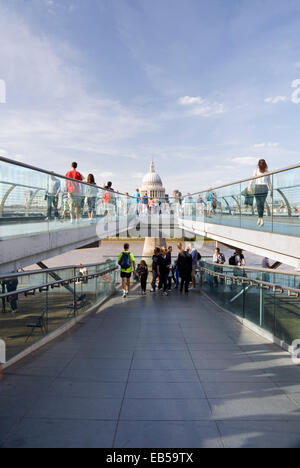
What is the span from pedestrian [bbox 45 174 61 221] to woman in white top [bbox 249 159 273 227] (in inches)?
175

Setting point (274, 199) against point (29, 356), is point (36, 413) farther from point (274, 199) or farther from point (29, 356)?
point (274, 199)

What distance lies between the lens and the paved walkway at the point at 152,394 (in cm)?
293

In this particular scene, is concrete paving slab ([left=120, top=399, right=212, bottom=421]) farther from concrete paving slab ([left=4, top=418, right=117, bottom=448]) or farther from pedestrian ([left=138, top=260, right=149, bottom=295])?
pedestrian ([left=138, top=260, right=149, bottom=295])

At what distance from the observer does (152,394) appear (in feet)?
12.5

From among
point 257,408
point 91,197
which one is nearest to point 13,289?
point 257,408

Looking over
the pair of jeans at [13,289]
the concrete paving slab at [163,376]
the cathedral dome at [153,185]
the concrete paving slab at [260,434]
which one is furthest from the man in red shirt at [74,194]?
the cathedral dome at [153,185]

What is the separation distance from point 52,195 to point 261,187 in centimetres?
457

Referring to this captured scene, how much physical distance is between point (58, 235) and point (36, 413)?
4876 mm

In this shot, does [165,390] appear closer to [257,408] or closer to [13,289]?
[257,408]

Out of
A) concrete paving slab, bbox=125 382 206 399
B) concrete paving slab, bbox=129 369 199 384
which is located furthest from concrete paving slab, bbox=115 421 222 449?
concrete paving slab, bbox=129 369 199 384

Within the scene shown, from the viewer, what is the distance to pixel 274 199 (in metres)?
7.45

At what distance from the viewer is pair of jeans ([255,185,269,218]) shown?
26.3 ft

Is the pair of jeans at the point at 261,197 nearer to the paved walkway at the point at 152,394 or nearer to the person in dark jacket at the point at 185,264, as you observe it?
the paved walkway at the point at 152,394

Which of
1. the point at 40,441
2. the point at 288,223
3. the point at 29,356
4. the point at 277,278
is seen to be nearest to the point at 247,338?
the point at 277,278
